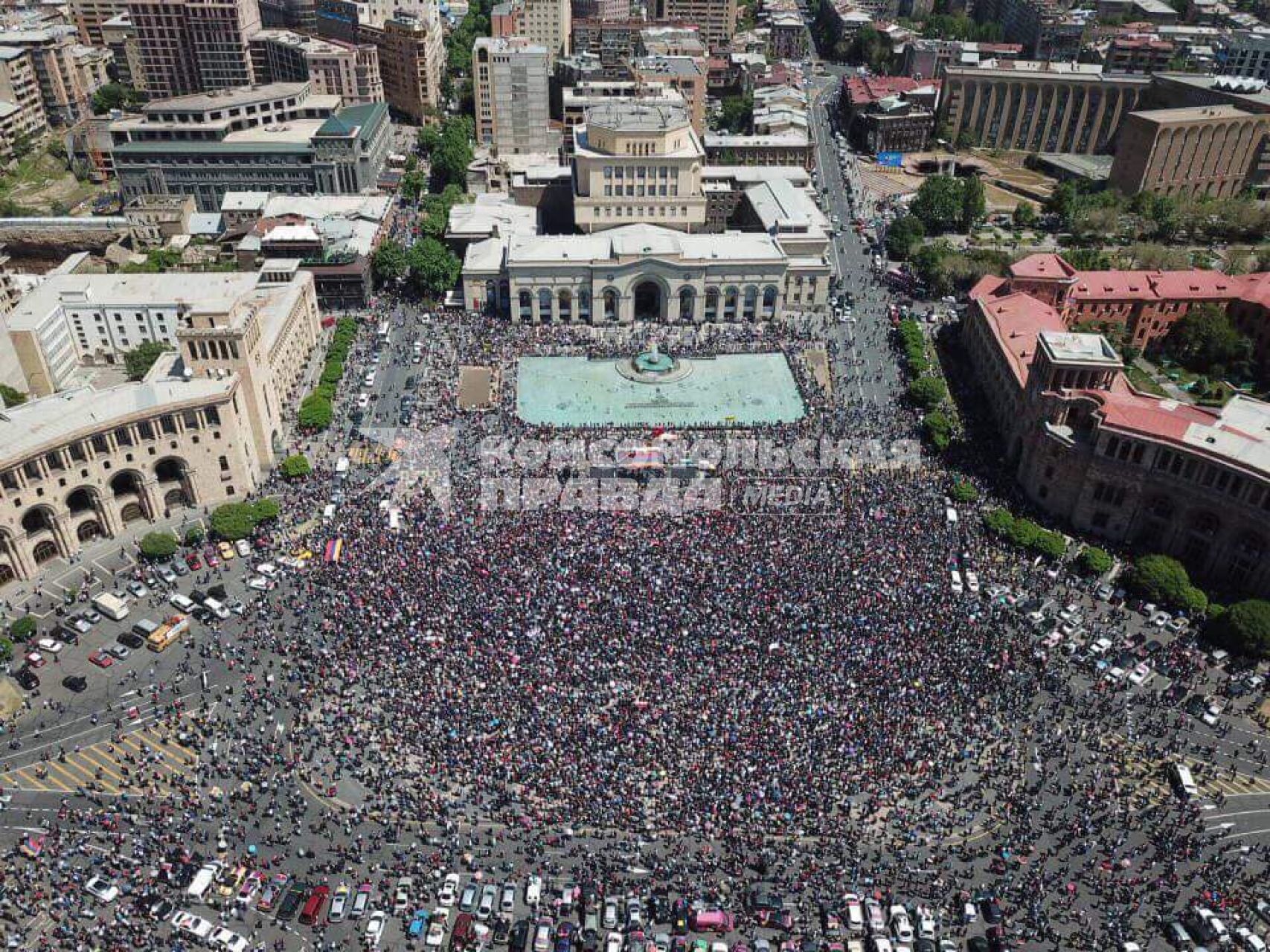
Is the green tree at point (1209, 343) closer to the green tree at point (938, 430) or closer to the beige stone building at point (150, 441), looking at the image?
the green tree at point (938, 430)

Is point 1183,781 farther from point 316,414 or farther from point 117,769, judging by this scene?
point 316,414

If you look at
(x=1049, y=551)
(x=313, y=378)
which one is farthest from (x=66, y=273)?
(x=1049, y=551)

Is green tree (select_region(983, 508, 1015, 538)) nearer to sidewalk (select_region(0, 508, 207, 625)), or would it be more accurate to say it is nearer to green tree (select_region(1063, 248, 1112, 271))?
green tree (select_region(1063, 248, 1112, 271))

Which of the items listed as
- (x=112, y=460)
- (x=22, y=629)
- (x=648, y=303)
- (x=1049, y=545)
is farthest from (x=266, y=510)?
(x=1049, y=545)

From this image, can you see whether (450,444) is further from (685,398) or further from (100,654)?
(100,654)

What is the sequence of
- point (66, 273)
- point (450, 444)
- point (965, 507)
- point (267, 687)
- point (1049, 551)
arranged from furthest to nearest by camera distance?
point (66, 273)
point (450, 444)
point (965, 507)
point (1049, 551)
point (267, 687)

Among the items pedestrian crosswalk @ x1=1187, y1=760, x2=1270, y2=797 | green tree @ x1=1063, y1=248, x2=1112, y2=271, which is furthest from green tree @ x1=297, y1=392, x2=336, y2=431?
green tree @ x1=1063, y1=248, x2=1112, y2=271

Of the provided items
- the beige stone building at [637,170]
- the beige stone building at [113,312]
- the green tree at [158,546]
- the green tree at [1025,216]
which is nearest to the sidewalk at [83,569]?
the green tree at [158,546]
